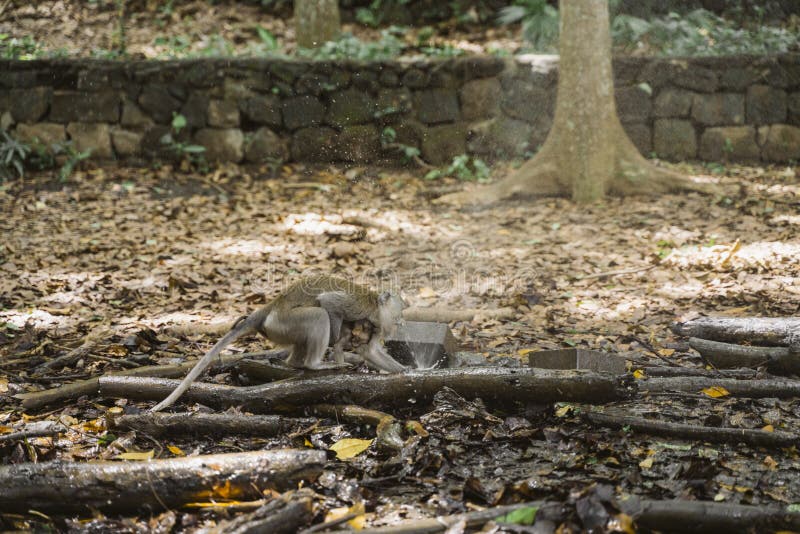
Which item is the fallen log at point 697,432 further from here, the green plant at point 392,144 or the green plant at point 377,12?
the green plant at point 377,12

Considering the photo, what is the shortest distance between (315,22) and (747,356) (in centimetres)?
900

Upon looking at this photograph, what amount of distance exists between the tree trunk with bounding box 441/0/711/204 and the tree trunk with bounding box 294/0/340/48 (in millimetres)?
4023

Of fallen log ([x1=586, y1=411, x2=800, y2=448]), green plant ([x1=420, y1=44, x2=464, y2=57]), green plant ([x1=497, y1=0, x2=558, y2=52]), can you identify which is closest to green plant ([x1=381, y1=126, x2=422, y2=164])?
green plant ([x1=420, y1=44, x2=464, y2=57])

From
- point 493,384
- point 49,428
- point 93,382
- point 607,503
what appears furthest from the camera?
point 93,382

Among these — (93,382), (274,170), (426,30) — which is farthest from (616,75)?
(93,382)

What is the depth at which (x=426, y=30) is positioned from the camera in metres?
12.5

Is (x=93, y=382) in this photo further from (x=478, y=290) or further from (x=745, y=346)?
(x=745, y=346)

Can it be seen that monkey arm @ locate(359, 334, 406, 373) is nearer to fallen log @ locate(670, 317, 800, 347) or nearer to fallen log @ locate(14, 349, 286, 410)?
fallen log @ locate(14, 349, 286, 410)

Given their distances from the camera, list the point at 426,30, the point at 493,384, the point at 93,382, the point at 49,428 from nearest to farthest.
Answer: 1. the point at 49,428
2. the point at 493,384
3. the point at 93,382
4. the point at 426,30

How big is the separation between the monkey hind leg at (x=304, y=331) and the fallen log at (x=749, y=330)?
228 centimetres

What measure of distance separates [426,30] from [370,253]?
624 cm

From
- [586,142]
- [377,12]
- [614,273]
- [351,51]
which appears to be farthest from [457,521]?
[377,12]

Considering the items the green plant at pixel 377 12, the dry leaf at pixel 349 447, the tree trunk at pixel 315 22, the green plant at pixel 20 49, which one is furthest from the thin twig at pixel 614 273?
the green plant at pixel 377 12

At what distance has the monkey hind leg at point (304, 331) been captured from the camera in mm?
4316
